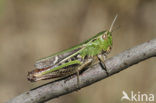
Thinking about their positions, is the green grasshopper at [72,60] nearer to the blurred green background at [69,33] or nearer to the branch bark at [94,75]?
the branch bark at [94,75]

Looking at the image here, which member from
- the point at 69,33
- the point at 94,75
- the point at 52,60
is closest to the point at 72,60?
the point at 52,60

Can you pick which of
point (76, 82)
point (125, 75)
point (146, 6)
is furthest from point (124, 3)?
point (76, 82)

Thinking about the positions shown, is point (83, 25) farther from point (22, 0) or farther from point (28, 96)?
point (28, 96)

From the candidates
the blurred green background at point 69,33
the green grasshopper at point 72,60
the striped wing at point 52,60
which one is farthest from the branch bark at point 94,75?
the blurred green background at point 69,33

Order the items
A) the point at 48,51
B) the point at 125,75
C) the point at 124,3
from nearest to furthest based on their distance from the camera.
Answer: the point at 125,75, the point at 124,3, the point at 48,51

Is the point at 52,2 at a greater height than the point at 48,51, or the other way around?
the point at 52,2

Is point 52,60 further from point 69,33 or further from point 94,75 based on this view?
point 69,33
